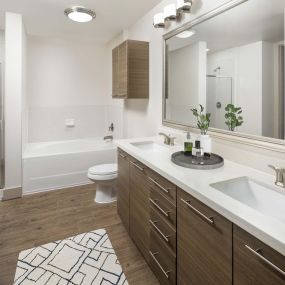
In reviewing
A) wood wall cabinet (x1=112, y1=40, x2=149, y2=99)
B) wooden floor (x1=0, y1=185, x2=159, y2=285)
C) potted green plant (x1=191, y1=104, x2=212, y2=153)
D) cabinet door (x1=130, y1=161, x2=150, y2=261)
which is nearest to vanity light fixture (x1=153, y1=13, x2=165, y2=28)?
wood wall cabinet (x1=112, y1=40, x2=149, y2=99)

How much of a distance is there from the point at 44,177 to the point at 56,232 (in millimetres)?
1210

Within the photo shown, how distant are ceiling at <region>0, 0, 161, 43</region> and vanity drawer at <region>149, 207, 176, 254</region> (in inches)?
89.2

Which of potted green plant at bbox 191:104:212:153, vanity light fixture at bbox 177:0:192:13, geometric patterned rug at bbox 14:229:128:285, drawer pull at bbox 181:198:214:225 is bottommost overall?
geometric patterned rug at bbox 14:229:128:285

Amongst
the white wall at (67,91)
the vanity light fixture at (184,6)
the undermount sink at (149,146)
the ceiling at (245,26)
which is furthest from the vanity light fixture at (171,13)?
the white wall at (67,91)

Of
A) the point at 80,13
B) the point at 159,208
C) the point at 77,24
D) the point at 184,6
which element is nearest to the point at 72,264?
the point at 159,208

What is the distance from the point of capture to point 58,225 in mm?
2416

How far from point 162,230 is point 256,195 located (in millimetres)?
620

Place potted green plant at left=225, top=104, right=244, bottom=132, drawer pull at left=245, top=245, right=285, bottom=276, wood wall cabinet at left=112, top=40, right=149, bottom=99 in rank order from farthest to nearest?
wood wall cabinet at left=112, top=40, right=149, bottom=99 → potted green plant at left=225, top=104, right=244, bottom=132 → drawer pull at left=245, top=245, right=285, bottom=276

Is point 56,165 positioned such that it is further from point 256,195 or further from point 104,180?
point 256,195

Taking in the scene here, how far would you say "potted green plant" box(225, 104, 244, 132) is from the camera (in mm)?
1591

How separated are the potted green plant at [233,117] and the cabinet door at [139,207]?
0.71m

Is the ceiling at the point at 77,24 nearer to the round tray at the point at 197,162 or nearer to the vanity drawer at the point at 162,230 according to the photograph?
the round tray at the point at 197,162

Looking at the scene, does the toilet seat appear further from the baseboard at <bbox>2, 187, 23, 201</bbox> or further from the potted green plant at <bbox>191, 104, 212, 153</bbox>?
the potted green plant at <bbox>191, 104, 212, 153</bbox>

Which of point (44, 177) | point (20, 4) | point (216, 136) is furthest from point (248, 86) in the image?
point (44, 177)
